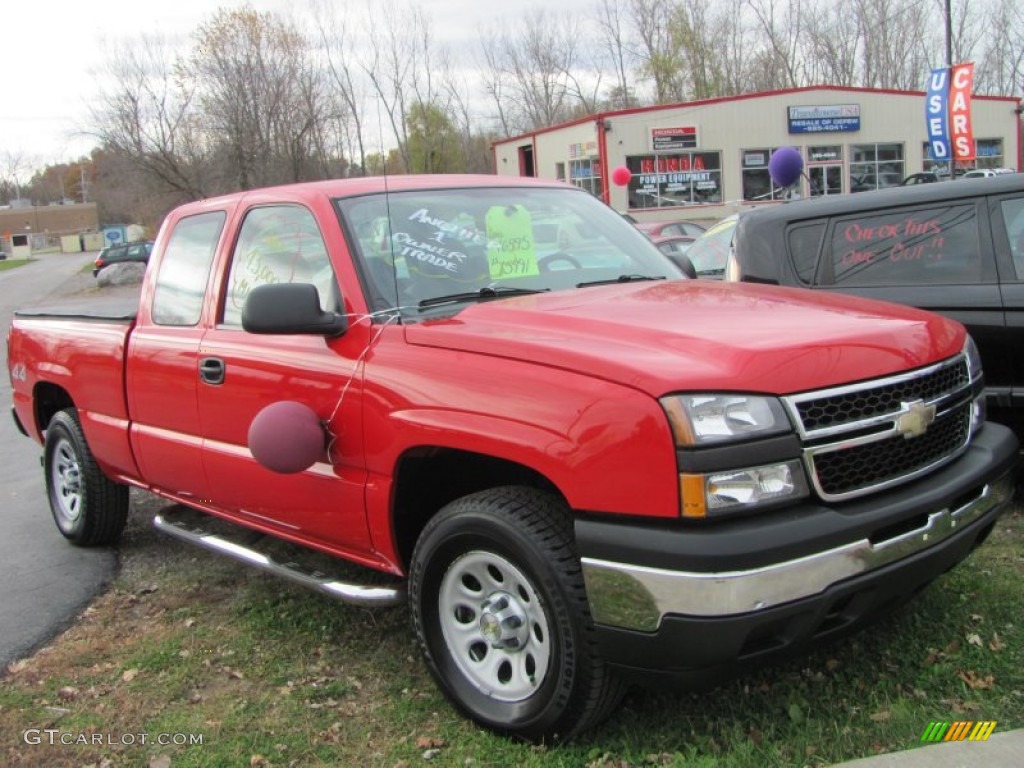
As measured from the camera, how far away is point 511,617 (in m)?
2.95

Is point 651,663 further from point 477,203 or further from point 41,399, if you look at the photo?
point 41,399

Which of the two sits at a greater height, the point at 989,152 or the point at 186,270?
the point at 989,152

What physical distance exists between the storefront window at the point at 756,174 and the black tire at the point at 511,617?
34746 mm

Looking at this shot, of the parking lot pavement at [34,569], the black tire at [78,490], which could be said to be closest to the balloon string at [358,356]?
the parking lot pavement at [34,569]

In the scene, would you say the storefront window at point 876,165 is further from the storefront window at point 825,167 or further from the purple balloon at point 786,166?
the purple balloon at point 786,166

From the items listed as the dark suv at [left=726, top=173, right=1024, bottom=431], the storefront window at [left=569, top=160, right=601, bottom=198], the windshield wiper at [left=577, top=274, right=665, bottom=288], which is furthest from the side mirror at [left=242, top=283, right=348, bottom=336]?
the storefront window at [left=569, top=160, right=601, bottom=198]

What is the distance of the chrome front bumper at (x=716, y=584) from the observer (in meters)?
2.40

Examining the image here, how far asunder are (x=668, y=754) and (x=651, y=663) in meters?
0.51

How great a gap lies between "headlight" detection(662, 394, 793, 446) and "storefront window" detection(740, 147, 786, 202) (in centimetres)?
3493

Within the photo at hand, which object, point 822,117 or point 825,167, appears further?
A: point 825,167

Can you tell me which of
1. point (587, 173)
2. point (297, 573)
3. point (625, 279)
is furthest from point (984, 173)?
point (587, 173)

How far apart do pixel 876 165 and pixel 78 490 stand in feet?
122

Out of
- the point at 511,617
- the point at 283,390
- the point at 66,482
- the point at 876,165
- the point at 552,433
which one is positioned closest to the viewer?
the point at 552,433

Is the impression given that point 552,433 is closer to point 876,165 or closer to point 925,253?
point 925,253
